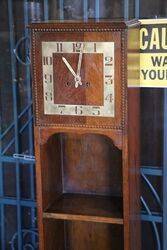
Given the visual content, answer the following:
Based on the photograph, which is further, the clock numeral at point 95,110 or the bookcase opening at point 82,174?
the bookcase opening at point 82,174

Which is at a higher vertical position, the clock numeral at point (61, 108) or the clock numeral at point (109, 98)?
the clock numeral at point (109, 98)

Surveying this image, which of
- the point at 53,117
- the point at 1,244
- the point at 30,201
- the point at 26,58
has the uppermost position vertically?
the point at 26,58

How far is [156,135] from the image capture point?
181cm

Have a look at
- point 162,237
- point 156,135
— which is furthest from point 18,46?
point 162,237

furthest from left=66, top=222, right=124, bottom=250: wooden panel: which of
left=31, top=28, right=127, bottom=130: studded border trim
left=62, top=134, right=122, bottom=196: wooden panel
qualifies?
left=31, top=28, right=127, bottom=130: studded border trim

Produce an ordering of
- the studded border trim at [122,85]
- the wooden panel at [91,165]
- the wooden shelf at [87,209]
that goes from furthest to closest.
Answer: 1. the wooden panel at [91,165]
2. the wooden shelf at [87,209]
3. the studded border trim at [122,85]

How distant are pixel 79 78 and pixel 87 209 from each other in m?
0.48

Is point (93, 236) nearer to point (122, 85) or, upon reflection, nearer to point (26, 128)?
point (26, 128)

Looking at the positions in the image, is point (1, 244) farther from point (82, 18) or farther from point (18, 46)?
point (82, 18)

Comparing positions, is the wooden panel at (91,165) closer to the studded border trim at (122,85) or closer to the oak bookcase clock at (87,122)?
the oak bookcase clock at (87,122)

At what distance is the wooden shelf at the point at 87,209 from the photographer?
1.60 meters

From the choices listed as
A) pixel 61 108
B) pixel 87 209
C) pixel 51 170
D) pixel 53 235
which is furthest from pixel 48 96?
pixel 53 235

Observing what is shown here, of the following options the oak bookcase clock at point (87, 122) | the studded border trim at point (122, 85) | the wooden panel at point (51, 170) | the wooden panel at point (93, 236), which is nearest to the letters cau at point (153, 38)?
the oak bookcase clock at point (87, 122)

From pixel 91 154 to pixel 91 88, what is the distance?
38 centimetres
